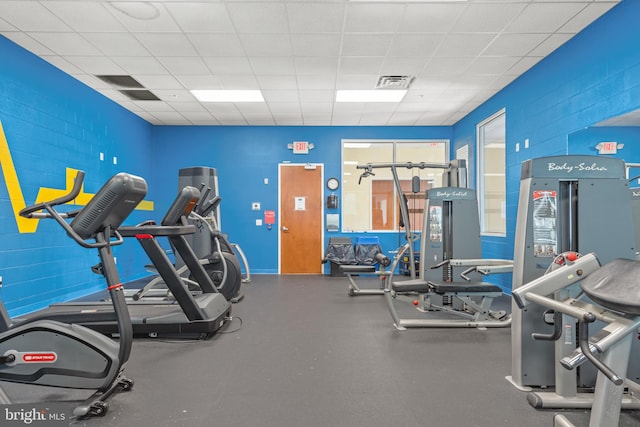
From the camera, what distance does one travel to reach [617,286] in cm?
146

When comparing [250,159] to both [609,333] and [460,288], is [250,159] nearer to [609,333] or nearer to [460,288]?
[460,288]

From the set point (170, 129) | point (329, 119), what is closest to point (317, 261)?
point (329, 119)

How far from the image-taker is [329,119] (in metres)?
7.41

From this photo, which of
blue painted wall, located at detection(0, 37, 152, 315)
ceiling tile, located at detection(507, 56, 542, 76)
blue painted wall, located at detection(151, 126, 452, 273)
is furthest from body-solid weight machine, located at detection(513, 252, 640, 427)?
blue painted wall, located at detection(151, 126, 452, 273)

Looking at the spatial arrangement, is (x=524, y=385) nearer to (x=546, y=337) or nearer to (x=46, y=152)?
(x=546, y=337)

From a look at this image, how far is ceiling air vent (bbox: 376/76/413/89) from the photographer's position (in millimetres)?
5297

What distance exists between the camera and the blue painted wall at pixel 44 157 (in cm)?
416

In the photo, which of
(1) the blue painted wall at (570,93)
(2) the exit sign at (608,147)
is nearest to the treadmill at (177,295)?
(1) the blue painted wall at (570,93)

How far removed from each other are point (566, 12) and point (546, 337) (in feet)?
10.8

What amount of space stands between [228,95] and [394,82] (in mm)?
2672

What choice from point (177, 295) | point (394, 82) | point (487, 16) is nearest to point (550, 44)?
point (487, 16)

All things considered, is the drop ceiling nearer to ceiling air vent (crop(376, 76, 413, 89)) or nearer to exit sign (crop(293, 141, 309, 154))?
ceiling air vent (crop(376, 76, 413, 89))

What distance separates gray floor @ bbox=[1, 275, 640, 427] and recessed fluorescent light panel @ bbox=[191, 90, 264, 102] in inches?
143

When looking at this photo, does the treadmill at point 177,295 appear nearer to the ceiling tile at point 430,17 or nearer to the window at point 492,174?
the ceiling tile at point 430,17
